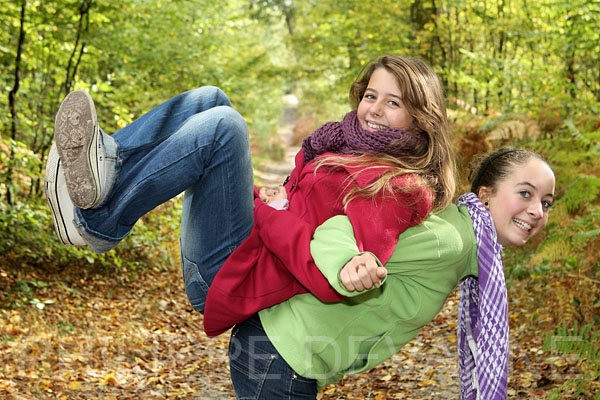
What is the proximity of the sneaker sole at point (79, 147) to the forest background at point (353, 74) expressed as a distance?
7.33ft

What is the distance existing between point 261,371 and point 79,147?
114 cm

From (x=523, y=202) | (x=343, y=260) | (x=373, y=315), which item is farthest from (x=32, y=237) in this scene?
(x=523, y=202)

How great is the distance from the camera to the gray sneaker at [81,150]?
84.0 inches

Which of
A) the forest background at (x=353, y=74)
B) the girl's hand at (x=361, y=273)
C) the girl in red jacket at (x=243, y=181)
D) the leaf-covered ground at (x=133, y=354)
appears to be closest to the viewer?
the girl's hand at (x=361, y=273)

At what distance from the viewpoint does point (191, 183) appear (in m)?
2.24

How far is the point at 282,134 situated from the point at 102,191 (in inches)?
1183

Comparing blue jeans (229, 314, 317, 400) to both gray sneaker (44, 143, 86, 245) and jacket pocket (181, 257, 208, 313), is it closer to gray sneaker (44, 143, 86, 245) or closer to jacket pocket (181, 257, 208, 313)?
jacket pocket (181, 257, 208, 313)

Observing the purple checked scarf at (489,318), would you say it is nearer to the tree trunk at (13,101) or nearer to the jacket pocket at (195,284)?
the jacket pocket at (195,284)

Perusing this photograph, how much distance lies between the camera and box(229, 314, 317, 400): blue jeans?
1978mm

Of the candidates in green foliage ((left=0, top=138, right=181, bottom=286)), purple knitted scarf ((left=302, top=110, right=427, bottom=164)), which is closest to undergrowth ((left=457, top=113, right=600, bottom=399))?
purple knitted scarf ((left=302, top=110, right=427, bottom=164))

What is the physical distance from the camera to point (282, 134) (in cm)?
3195

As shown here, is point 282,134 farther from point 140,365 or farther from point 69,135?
point 69,135

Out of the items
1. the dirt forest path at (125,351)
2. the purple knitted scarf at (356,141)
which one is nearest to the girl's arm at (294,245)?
the purple knitted scarf at (356,141)

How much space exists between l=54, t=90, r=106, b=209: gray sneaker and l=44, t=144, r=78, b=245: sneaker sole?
10 centimetres
